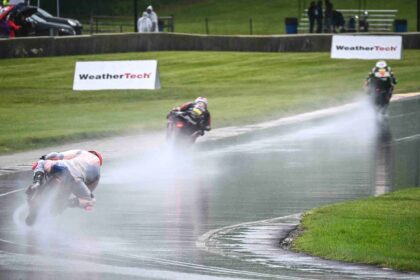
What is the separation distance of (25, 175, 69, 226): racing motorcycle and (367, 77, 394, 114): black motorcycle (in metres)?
22.6

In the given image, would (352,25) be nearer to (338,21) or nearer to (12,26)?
(338,21)

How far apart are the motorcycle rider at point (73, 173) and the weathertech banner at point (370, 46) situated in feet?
126

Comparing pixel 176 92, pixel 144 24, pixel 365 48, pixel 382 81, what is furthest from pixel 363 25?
pixel 382 81

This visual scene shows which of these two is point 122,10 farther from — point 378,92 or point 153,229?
point 153,229

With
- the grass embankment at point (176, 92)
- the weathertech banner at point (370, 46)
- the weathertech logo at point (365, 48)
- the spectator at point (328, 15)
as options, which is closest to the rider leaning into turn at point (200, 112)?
the grass embankment at point (176, 92)

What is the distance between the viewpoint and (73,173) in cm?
1869

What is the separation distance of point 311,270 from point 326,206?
597 centimetres

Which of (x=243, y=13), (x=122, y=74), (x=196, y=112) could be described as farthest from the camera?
(x=243, y=13)

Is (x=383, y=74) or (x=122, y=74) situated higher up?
(x=383, y=74)

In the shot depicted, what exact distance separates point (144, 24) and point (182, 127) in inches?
1256

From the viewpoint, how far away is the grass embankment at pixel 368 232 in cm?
1639

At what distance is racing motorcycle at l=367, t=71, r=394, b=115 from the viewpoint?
40188 millimetres

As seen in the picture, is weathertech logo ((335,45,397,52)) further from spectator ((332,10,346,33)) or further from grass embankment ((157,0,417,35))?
grass embankment ((157,0,417,35))

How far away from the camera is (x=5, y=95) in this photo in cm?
4934
